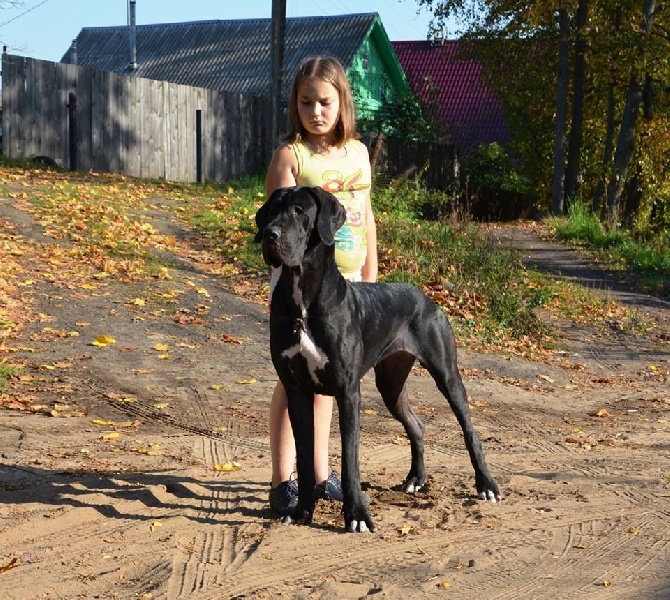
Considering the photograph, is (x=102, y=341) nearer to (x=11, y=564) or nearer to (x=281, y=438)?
(x=281, y=438)

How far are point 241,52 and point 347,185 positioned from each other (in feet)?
132

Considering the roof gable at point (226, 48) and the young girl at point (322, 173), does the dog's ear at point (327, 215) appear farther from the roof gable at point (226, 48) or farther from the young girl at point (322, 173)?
the roof gable at point (226, 48)

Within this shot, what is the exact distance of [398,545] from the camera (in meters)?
5.12

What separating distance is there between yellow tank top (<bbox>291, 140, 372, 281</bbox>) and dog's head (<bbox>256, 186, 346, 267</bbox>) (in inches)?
16.0

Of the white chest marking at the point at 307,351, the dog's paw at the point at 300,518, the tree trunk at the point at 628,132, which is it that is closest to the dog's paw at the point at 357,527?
the dog's paw at the point at 300,518

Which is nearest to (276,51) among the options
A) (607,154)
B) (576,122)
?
(576,122)

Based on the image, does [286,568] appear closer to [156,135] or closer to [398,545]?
[398,545]

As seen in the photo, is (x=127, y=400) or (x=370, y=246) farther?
(x=127, y=400)

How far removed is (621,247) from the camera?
71.6 ft

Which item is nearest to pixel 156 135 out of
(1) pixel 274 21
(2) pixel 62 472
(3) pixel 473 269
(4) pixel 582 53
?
(1) pixel 274 21

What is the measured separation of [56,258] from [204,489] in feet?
24.9

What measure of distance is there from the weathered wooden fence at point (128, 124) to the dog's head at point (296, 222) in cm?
1675

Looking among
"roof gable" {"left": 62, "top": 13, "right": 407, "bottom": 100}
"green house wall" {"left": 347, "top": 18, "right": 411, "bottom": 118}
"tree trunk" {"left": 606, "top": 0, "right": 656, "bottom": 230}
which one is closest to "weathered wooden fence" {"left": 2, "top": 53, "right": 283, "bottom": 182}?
"tree trunk" {"left": 606, "top": 0, "right": 656, "bottom": 230}

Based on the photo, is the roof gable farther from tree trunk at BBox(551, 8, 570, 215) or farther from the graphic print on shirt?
the graphic print on shirt
